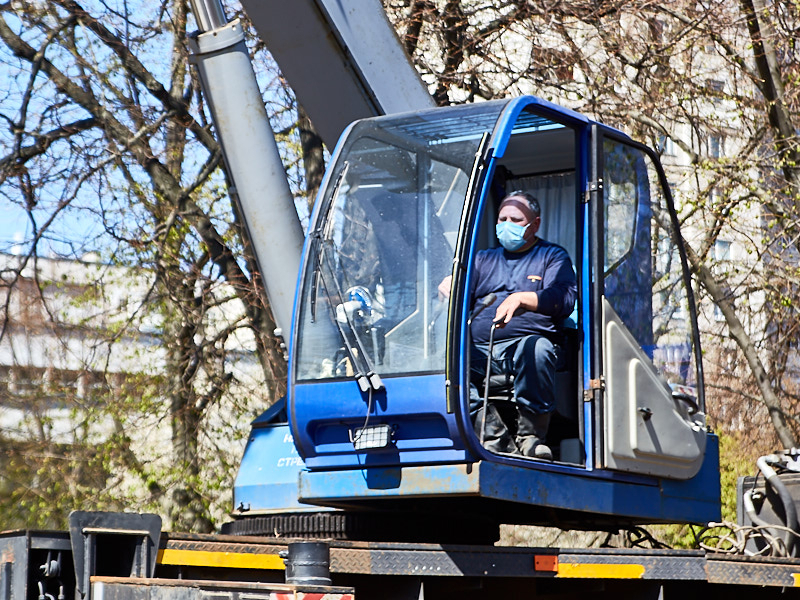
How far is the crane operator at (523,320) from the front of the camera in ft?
17.2

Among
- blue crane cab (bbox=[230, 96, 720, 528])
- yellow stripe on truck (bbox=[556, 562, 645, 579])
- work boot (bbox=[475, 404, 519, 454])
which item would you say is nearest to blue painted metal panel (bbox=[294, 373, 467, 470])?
blue crane cab (bbox=[230, 96, 720, 528])

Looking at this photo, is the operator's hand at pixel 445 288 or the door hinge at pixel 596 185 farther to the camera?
the door hinge at pixel 596 185

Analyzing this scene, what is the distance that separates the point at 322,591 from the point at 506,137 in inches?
83.3

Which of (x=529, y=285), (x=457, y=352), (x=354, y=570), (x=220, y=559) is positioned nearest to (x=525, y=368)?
(x=529, y=285)

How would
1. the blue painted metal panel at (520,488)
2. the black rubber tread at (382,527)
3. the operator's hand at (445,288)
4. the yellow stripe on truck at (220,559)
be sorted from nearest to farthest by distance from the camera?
1. the yellow stripe on truck at (220,559)
2. the blue painted metal panel at (520,488)
3. the operator's hand at (445,288)
4. the black rubber tread at (382,527)

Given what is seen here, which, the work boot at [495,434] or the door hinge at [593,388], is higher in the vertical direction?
the door hinge at [593,388]

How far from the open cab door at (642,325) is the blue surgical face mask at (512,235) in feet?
1.14

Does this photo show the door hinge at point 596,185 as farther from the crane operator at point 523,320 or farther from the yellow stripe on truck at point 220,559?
the yellow stripe on truck at point 220,559

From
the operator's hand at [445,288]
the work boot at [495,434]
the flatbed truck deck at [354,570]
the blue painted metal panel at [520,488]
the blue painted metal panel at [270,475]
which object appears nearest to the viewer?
the flatbed truck deck at [354,570]

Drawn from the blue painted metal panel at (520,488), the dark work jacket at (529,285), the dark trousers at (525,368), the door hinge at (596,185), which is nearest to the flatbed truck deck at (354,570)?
the blue painted metal panel at (520,488)

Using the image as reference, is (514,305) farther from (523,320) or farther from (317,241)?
(317,241)

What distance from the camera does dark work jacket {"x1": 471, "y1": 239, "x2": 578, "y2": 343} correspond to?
5.45 meters

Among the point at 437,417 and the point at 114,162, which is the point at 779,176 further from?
the point at 437,417

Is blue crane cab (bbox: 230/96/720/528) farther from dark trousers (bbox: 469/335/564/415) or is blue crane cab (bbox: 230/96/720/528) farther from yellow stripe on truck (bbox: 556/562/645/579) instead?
yellow stripe on truck (bbox: 556/562/645/579)
